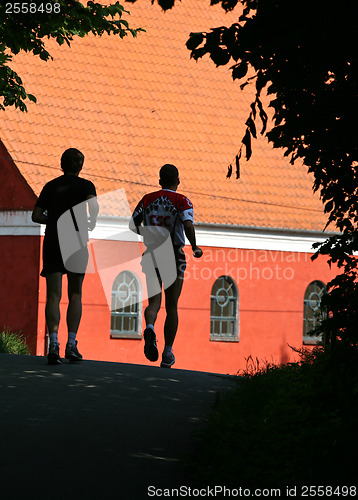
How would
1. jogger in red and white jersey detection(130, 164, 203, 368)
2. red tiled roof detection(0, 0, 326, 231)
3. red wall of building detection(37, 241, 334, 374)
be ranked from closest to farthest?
jogger in red and white jersey detection(130, 164, 203, 368) → red wall of building detection(37, 241, 334, 374) → red tiled roof detection(0, 0, 326, 231)

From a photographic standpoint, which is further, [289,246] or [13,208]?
[289,246]

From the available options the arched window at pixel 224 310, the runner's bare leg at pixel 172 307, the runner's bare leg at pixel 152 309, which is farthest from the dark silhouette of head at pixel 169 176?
the arched window at pixel 224 310

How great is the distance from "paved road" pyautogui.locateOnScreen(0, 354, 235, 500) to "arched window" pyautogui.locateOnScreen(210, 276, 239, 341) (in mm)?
15326

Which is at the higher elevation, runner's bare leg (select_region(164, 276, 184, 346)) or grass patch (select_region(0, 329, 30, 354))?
runner's bare leg (select_region(164, 276, 184, 346))

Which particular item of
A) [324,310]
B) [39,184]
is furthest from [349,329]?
[39,184]

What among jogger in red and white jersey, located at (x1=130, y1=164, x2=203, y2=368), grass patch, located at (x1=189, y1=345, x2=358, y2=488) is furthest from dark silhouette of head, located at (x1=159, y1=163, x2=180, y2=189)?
grass patch, located at (x1=189, y1=345, x2=358, y2=488)

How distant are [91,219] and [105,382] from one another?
1633 millimetres

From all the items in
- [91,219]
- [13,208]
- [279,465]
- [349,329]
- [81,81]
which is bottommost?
[279,465]

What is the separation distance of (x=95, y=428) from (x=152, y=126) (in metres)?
19.2

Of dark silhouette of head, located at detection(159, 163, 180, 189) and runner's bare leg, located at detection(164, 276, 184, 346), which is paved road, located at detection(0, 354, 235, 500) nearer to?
runner's bare leg, located at detection(164, 276, 184, 346)

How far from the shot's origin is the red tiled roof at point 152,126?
22266 mm

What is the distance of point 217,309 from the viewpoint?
2380cm

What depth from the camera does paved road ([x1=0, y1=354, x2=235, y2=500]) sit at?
4.53 meters

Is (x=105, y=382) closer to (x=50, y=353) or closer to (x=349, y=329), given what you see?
(x=50, y=353)
